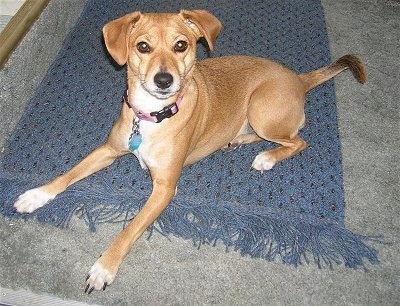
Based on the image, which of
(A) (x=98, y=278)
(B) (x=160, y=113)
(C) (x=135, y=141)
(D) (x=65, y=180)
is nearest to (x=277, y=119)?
(B) (x=160, y=113)

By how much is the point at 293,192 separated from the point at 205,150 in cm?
71

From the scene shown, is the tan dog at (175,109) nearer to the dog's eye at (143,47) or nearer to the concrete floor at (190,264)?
the dog's eye at (143,47)

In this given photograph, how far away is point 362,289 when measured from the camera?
108 inches

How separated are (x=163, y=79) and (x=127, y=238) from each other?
0.96m

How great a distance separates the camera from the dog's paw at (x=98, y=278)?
2518mm

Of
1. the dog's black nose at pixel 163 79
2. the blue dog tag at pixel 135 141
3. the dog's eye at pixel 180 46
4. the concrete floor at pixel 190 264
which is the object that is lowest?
the concrete floor at pixel 190 264

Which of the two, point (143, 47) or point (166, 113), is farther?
point (166, 113)

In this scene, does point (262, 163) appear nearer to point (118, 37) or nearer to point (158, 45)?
point (158, 45)

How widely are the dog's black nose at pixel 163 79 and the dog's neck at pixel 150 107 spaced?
221mm

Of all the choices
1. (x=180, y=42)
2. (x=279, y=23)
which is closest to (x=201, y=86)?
(x=180, y=42)

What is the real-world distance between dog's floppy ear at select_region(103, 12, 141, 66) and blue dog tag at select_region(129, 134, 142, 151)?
487 mm

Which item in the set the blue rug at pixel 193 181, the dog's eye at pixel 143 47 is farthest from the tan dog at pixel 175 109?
the blue rug at pixel 193 181

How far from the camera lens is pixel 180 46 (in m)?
2.63

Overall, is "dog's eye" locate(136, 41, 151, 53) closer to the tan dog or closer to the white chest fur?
the tan dog
